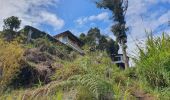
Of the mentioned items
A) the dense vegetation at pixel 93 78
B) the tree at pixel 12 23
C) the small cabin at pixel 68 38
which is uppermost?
the small cabin at pixel 68 38

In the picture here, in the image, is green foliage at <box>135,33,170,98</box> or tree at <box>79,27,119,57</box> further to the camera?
tree at <box>79,27,119,57</box>

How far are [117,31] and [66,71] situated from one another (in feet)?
78.5

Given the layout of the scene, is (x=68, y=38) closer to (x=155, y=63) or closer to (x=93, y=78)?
(x=155, y=63)

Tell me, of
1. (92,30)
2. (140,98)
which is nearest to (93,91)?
(140,98)

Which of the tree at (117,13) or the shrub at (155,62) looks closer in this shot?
the shrub at (155,62)

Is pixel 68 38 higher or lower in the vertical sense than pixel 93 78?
higher

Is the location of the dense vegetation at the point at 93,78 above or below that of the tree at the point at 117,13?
below

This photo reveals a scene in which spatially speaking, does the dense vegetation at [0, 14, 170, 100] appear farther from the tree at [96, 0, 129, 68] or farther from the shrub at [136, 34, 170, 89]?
the tree at [96, 0, 129, 68]

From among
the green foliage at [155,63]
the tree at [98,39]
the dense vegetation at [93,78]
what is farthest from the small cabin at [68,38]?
the green foliage at [155,63]

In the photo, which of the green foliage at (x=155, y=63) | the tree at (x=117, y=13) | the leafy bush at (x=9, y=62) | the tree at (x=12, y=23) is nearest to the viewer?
the green foliage at (x=155, y=63)

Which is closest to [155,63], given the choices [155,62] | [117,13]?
[155,62]

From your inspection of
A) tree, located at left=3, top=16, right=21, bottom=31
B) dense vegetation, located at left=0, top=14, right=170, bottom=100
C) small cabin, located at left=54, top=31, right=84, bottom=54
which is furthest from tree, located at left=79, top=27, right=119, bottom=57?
dense vegetation, located at left=0, top=14, right=170, bottom=100

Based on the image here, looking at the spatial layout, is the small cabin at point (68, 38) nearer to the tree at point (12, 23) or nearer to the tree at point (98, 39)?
the tree at point (98, 39)

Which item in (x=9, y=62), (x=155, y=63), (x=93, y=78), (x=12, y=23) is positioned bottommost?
(x=93, y=78)
